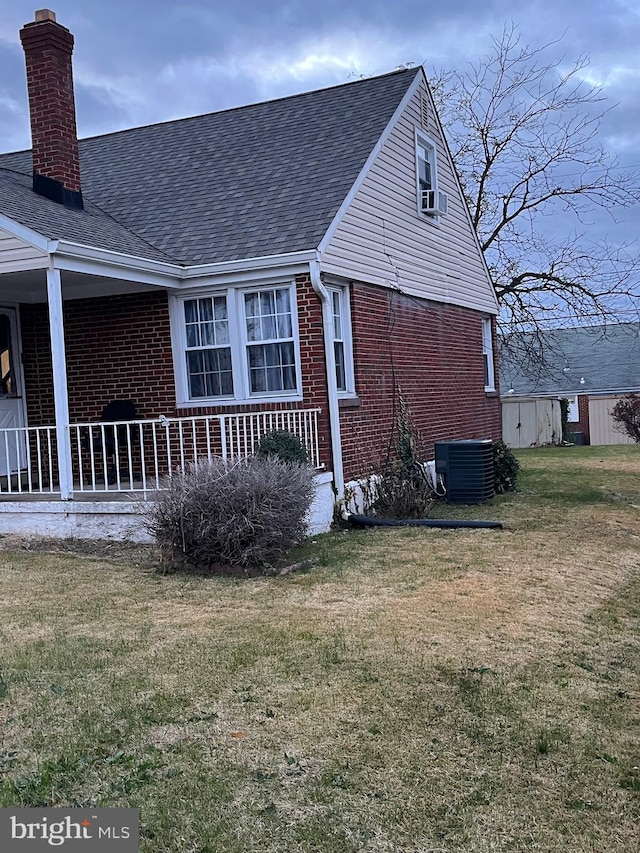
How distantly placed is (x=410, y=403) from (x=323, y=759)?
31.9 feet

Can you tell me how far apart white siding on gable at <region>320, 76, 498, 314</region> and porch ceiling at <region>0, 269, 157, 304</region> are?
2.69m

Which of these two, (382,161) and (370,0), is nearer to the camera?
(382,161)

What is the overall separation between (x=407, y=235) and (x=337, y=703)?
33.5 ft

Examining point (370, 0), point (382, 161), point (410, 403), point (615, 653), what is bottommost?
point (615, 653)

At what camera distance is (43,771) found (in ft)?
12.3

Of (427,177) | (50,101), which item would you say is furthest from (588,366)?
(50,101)

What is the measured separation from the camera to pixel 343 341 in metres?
11.5

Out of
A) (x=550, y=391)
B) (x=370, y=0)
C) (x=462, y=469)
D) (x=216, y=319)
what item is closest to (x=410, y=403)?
(x=462, y=469)

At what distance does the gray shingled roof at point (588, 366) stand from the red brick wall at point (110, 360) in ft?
88.3

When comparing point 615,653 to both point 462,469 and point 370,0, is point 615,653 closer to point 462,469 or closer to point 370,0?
point 462,469

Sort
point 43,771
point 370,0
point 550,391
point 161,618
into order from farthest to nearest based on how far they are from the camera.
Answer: point 550,391 < point 370,0 < point 161,618 < point 43,771

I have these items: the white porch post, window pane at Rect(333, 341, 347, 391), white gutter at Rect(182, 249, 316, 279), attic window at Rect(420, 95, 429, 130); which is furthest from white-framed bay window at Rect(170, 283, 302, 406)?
attic window at Rect(420, 95, 429, 130)

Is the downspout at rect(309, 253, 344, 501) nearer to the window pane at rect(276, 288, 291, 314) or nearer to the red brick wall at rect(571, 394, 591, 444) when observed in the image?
the window pane at rect(276, 288, 291, 314)

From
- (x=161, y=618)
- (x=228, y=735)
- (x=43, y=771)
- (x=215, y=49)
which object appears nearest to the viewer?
(x=43, y=771)
